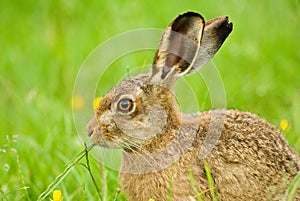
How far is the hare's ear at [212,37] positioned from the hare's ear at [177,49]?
0.26 ft

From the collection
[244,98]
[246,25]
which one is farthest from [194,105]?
[246,25]

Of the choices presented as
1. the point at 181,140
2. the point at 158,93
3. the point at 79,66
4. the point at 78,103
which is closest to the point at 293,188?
the point at 181,140

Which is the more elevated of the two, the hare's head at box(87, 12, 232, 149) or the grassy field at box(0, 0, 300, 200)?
the grassy field at box(0, 0, 300, 200)

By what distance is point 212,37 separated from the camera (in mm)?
4805

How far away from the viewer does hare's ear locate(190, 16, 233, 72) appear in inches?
187

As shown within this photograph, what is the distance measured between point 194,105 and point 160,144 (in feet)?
4.65

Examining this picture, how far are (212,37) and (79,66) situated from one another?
10.8 feet

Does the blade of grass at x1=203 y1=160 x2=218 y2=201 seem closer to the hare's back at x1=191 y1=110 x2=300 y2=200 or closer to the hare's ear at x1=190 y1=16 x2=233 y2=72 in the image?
the hare's back at x1=191 y1=110 x2=300 y2=200

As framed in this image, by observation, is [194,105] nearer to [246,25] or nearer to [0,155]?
[0,155]

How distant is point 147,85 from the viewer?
15.8 feet

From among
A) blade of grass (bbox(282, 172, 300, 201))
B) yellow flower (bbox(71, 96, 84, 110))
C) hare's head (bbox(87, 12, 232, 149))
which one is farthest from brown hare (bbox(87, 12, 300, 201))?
yellow flower (bbox(71, 96, 84, 110))

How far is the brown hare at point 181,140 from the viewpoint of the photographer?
4.67m

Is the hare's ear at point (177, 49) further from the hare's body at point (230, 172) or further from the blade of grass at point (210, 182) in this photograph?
the blade of grass at point (210, 182)

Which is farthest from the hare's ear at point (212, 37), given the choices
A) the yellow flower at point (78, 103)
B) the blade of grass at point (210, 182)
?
the yellow flower at point (78, 103)
